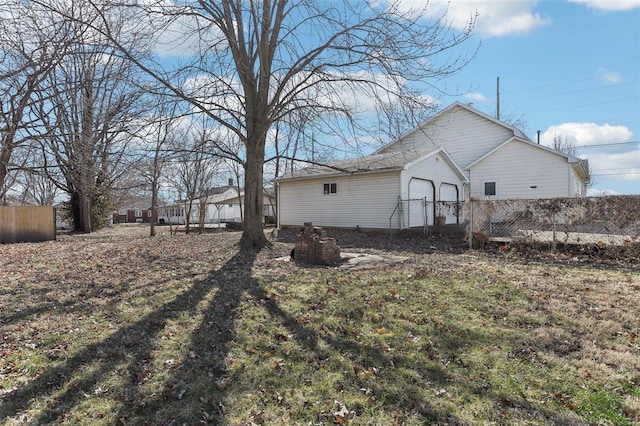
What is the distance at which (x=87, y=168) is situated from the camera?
30.6 feet

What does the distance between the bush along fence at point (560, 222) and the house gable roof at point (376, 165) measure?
3657 mm

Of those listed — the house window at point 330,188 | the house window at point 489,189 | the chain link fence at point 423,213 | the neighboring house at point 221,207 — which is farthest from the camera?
the neighboring house at point 221,207

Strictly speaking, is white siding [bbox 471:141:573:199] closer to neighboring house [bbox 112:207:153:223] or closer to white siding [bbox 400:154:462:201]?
white siding [bbox 400:154:462:201]

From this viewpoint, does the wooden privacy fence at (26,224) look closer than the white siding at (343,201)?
Yes

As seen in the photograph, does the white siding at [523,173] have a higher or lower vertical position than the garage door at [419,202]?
higher

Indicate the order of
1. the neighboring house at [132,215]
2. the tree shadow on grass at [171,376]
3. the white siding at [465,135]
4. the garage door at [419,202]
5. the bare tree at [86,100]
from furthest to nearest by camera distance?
the neighboring house at [132,215] < the white siding at [465,135] < the garage door at [419,202] < the bare tree at [86,100] < the tree shadow on grass at [171,376]

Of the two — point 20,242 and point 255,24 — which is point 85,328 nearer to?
point 255,24

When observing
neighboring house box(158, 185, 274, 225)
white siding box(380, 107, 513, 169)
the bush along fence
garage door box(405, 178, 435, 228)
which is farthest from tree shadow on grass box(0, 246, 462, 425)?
neighboring house box(158, 185, 274, 225)

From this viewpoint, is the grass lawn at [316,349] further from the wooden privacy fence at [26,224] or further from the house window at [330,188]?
the house window at [330,188]

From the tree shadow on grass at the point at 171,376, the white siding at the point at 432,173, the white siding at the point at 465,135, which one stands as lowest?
the tree shadow on grass at the point at 171,376

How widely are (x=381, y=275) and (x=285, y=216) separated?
12857 mm

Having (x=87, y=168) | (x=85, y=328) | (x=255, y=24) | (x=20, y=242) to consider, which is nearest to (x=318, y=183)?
(x=255, y=24)

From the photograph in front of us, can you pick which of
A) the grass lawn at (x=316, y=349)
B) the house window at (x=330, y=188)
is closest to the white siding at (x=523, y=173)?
the house window at (x=330, y=188)

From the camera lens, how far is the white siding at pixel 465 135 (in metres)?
19.6
